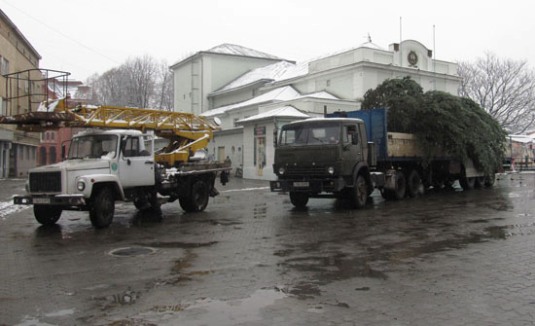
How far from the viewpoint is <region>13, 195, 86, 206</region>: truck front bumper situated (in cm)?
1108

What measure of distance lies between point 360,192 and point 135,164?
6.81 m

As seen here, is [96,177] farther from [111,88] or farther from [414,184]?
[111,88]

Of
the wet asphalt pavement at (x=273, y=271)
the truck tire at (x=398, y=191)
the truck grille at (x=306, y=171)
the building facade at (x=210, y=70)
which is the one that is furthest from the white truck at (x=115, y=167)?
the building facade at (x=210, y=70)

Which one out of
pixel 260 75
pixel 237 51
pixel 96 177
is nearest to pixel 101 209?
pixel 96 177

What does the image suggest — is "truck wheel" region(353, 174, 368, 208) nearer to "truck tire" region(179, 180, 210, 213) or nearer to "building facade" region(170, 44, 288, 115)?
"truck tire" region(179, 180, 210, 213)

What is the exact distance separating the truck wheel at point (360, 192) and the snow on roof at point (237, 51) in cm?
4082

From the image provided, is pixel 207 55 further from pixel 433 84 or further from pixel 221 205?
pixel 221 205

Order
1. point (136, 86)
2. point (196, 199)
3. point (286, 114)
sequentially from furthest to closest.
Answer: point (136, 86)
point (286, 114)
point (196, 199)

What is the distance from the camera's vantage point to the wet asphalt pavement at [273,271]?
17.6 ft

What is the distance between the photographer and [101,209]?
1181cm

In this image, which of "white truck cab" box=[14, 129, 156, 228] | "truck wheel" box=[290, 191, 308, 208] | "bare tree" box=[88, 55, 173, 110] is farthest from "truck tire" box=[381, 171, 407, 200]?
"bare tree" box=[88, 55, 173, 110]

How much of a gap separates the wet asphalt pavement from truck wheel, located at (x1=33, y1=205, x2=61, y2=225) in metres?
0.23

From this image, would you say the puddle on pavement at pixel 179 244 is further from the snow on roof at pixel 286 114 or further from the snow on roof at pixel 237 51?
the snow on roof at pixel 237 51

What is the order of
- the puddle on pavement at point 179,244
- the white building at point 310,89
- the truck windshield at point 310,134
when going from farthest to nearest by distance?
the white building at point 310,89, the truck windshield at point 310,134, the puddle on pavement at point 179,244
